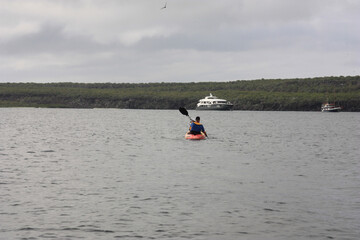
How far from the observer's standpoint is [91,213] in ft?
55.7

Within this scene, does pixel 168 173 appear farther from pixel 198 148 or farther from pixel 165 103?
pixel 165 103

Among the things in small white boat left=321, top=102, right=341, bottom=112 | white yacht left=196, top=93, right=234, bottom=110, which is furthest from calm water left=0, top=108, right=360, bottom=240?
white yacht left=196, top=93, right=234, bottom=110

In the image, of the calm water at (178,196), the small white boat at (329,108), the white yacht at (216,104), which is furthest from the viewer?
the white yacht at (216,104)

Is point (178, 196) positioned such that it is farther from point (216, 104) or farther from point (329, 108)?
point (216, 104)

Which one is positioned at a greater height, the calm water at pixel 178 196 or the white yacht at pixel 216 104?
the white yacht at pixel 216 104

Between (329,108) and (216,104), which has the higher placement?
(216,104)

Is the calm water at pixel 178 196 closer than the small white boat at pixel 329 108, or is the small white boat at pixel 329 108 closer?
the calm water at pixel 178 196

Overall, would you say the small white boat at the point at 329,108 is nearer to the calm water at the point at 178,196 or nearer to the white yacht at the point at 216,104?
the white yacht at the point at 216,104

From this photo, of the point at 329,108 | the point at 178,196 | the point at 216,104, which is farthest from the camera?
the point at 216,104

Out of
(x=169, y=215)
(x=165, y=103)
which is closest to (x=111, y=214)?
(x=169, y=215)

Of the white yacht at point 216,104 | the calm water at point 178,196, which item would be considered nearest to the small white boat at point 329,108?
the white yacht at point 216,104

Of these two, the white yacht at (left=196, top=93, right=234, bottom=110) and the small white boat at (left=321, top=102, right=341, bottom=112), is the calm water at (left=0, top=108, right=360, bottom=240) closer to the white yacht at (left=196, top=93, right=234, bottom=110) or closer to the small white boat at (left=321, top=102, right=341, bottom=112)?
the small white boat at (left=321, top=102, right=341, bottom=112)

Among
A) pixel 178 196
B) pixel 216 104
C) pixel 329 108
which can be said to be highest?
pixel 216 104

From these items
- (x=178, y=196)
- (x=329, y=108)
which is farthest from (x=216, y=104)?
(x=178, y=196)
